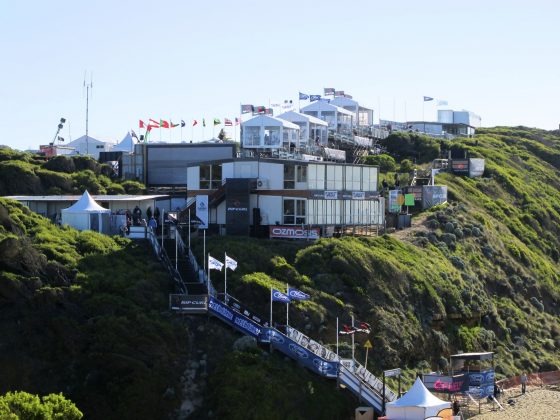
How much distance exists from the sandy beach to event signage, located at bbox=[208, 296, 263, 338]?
37.9 ft

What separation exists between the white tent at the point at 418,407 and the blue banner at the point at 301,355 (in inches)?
158

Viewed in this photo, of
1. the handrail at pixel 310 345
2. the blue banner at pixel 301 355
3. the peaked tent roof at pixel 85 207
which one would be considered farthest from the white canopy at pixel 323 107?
the blue banner at pixel 301 355

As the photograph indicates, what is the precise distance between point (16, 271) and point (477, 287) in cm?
3080

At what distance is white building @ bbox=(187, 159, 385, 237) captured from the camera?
205 feet

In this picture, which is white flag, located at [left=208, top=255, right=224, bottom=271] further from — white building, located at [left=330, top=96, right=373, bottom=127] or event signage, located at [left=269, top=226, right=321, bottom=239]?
white building, located at [left=330, top=96, right=373, bottom=127]

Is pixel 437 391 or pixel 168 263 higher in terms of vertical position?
pixel 168 263

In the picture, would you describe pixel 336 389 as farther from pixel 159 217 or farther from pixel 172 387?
pixel 159 217

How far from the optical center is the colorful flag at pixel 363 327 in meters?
52.5

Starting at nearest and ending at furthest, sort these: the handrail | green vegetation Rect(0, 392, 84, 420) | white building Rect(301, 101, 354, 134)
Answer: green vegetation Rect(0, 392, 84, 420), the handrail, white building Rect(301, 101, 354, 134)

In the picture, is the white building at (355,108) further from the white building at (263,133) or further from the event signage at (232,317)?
the event signage at (232,317)

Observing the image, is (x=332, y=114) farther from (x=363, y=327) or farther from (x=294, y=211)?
(x=363, y=327)

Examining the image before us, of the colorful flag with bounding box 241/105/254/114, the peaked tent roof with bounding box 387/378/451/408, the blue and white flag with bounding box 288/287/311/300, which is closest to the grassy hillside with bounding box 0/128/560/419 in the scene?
the blue and white flag with bounding box 288/287/311/300

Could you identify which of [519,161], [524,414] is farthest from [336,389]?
[519,161]

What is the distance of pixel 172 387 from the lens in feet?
155
